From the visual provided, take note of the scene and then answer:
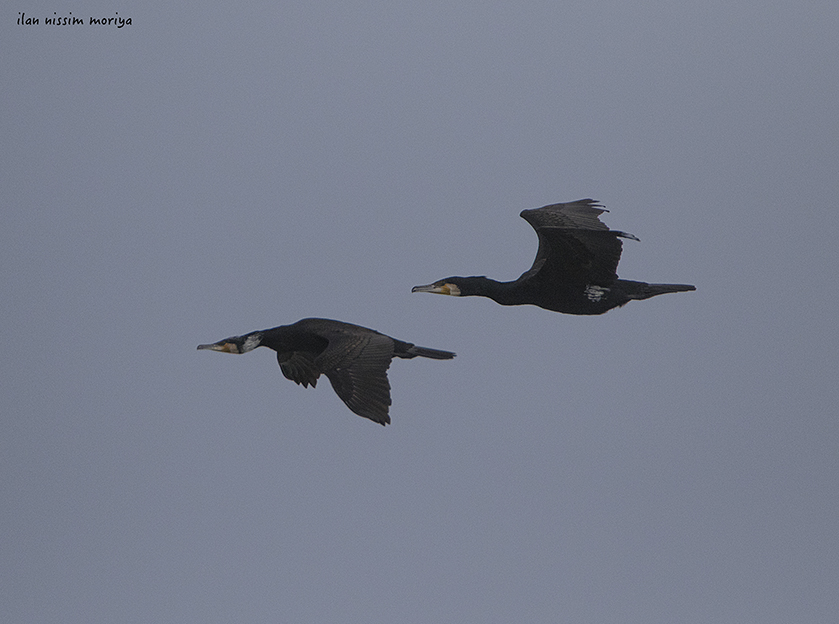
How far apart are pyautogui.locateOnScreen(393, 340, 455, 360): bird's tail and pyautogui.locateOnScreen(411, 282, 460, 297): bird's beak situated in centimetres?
83

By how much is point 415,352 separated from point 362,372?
4.71ft

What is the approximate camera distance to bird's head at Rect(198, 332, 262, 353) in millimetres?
13984

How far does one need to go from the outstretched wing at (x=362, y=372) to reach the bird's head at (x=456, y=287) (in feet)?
5.45

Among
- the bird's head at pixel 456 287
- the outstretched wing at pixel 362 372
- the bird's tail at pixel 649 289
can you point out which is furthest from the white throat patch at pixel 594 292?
the outstretched wing at pixel 362 372

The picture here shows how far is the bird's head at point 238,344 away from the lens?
45.9ft

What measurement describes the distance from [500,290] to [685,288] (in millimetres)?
1823

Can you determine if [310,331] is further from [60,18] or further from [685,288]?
[60,18]

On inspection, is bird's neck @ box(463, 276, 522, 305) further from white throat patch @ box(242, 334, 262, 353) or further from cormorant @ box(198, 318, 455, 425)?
white throat patch @ box(242, 334, 262, 353)

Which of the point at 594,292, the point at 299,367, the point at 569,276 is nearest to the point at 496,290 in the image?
the point at 569,276

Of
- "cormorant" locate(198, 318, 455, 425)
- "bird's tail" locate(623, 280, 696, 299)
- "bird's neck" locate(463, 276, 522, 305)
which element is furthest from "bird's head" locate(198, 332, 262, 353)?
"bird's tail" locate(623, 280, 696, 299)

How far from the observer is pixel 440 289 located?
553 inches

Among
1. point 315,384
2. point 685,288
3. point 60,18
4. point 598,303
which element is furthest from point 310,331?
point 60,18

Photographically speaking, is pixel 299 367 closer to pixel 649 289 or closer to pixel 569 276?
pixel 569 276

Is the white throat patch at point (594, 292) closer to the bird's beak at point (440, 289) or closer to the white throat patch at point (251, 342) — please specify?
the bird's beak at point (440, 289)
